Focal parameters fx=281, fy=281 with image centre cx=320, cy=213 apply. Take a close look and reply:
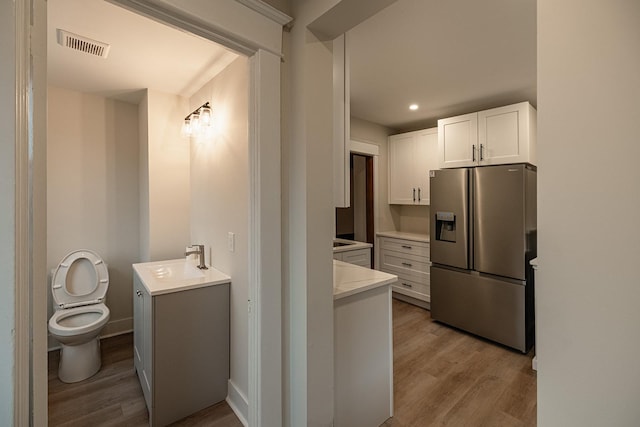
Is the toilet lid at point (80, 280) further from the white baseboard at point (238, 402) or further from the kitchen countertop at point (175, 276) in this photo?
the white baseboard at point (238, 402)

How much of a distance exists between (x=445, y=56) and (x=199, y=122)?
80.5 inches

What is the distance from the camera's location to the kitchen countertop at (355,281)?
1.49m

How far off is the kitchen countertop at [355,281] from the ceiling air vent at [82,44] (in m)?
2.17

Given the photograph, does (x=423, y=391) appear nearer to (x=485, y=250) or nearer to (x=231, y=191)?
(x=485, y=250)

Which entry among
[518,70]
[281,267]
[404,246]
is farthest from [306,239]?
[404,246]

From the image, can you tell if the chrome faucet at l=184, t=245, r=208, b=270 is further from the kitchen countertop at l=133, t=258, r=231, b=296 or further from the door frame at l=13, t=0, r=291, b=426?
the door frame at l=13, t=0, r=291, b=426

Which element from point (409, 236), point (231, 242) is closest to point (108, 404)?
point (231, 242)

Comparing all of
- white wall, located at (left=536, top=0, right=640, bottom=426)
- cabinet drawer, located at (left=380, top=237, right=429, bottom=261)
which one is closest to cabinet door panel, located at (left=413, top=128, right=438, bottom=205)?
cabinet drawer, located at (left=380, top=237, right=429, bottom=261)

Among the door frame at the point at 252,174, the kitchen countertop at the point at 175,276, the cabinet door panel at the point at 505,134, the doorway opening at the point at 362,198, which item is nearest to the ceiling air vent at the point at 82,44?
the door frame at the point at 252,174

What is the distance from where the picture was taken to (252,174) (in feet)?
4.21

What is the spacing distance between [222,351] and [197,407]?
0.36 metres

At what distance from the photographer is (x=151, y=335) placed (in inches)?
68.1

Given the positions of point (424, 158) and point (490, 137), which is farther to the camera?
point (424, 158)

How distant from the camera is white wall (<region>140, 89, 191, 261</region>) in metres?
2.63
